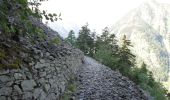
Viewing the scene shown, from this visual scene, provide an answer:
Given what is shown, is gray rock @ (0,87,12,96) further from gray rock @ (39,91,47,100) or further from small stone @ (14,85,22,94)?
gray rock @ (39,91,47,100)

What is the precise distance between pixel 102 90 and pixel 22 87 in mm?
8218

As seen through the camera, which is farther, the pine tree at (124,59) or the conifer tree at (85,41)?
the conifer tree at (85,41)

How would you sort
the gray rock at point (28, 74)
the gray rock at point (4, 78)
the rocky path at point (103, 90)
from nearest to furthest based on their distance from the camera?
the gray rock at point (4, 78) < the gray rock at point (28, 74) < the rocky path at point (103, 90)

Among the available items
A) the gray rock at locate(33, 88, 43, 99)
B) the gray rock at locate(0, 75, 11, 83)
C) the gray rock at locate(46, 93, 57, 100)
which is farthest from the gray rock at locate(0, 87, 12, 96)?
the gray rock at locate(46, 93, 57, 100)

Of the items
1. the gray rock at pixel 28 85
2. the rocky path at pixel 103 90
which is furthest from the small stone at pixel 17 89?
the rocky path at pixel 103 90

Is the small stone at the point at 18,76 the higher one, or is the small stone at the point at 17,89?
the small stone at the point at 18,76

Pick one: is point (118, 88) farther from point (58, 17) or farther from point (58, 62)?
point (58, 17)

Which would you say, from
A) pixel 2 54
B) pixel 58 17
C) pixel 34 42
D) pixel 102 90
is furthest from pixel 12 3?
pixel 102 90

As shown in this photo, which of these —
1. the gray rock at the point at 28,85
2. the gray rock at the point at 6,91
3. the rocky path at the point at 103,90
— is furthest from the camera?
the rocky path at the point at 103,90

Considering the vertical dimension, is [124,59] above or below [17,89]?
above

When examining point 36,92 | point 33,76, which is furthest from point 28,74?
point 36,92

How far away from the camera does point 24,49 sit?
485 inches

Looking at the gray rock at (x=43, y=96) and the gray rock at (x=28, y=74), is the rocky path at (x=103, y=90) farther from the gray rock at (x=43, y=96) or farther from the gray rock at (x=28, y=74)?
the gray rock at (x=28, y=74)

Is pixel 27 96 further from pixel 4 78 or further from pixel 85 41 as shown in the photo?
pixel 85 41
